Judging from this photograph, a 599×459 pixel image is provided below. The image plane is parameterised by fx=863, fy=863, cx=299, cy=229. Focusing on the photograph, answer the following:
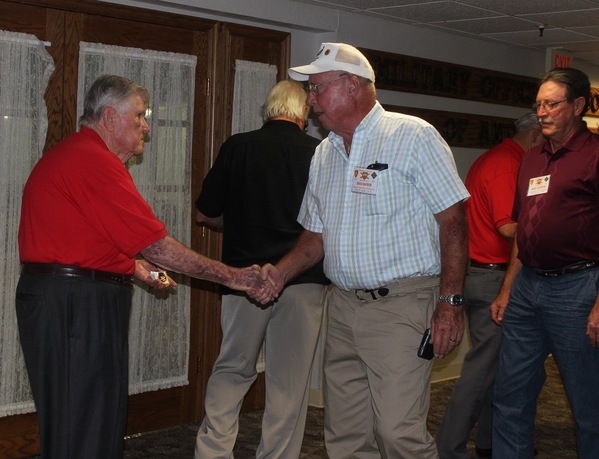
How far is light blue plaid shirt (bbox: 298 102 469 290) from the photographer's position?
3.05m

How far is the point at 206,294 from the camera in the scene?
17.2 feet

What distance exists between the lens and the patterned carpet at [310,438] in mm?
4656

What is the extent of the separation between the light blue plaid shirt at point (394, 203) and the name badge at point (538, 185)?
0.68 meters

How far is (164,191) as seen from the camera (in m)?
4.98

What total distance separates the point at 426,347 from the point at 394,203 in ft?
1.72

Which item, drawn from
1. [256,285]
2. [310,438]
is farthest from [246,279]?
[310,438]

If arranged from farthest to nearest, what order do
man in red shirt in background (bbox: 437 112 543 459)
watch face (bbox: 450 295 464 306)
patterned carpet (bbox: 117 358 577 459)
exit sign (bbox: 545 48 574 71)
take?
exit sign (bbox: 545 48 574 71)
patterned carpet (bbox: 117 358 577 459)
man in red shirt in background (bbox: 437 112 543 459)
watch face (bbox: 450 295 464 306)

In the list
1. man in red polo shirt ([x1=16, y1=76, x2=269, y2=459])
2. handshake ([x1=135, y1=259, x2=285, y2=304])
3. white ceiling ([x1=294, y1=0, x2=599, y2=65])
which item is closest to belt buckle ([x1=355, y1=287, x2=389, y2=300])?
handshake ([x1=135, y1=259, x2=285, y2=304])

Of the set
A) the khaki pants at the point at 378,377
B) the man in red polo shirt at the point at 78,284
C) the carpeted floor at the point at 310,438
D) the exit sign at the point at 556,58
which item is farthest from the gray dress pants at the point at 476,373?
the exit sign at the point at 556,58

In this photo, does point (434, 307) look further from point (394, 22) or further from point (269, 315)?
point (394, 22)

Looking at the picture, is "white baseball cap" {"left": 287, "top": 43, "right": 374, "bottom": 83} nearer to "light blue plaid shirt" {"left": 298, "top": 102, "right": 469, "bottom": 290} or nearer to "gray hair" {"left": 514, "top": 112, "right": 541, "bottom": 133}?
Result: "light blue plaid shirt" {"left": 298, "top": 102, "right": 469, "bottom": 290}

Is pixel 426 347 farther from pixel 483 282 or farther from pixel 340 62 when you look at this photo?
pixel 483 282

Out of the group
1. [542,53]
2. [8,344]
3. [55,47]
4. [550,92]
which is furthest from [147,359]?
[542,53]

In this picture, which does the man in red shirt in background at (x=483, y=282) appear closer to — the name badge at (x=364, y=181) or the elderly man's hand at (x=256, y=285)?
the elderly man's hand at (x=256, y=285)
